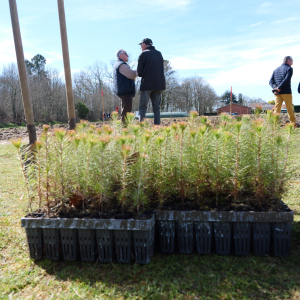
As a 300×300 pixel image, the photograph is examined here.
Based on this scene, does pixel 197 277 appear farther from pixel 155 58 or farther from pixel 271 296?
pixel 155 58

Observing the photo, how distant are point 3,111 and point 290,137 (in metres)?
38.6

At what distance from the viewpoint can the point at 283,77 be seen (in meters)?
6.61

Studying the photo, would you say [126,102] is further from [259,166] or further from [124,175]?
[259,166]

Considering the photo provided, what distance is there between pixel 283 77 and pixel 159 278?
6.31m

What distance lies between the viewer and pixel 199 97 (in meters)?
56.9

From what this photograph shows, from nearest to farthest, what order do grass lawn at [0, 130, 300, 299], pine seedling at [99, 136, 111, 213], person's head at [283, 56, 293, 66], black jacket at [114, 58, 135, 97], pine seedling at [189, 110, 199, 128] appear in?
grass lawn at [0, 130, 300, 299], pine seedling at [99, 136, 111, 213], pine seedling at [189, 110, 199, 128], black jacket at [114, 58, 135, 97], person's head at [283, 56, 293, 66]

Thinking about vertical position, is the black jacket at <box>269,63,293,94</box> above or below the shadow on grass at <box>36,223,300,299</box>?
above

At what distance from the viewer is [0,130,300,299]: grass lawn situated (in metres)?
1.76

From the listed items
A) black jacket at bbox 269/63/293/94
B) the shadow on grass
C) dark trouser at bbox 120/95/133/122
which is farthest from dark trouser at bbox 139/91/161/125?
black jacket at bbox 269/63/293/94

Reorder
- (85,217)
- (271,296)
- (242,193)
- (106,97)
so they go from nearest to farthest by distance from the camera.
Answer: (271,296), (85,217), (242,193), (106,97)

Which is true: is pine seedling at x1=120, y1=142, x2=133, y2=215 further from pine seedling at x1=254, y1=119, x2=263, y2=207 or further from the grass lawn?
pine seedling at x1=254, y1=119, x2=263, y2=207

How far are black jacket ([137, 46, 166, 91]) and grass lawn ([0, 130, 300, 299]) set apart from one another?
2843 mm

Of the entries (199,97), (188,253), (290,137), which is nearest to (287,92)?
(290,137)

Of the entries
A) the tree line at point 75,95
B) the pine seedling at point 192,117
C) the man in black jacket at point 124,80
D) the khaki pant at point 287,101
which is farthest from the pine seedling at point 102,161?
the tree line at point 75,95
